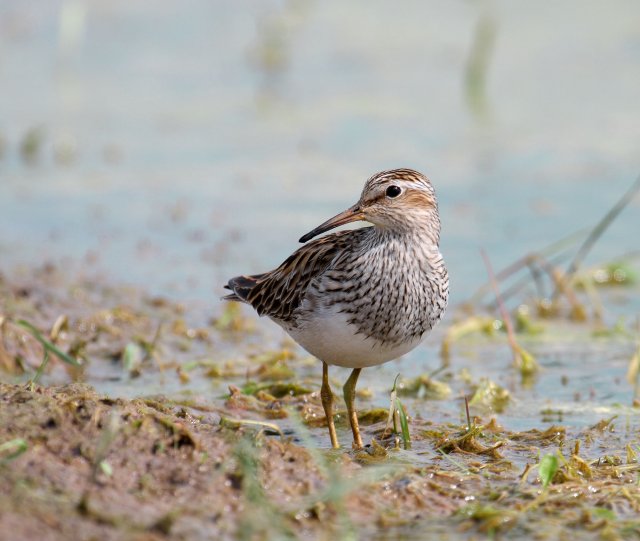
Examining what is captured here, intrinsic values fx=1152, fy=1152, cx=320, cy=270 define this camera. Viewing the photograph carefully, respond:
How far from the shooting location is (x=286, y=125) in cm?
1475

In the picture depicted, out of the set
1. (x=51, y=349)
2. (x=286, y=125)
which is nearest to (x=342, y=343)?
(x=51, y=349)

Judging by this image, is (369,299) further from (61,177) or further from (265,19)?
(265,19)

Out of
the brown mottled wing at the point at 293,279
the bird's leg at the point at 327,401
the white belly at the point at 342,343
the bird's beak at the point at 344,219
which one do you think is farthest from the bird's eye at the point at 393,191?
the bird's leg at the point at 327,401

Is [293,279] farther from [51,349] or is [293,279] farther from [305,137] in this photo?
[305,137]

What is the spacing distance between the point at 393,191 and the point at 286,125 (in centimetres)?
805

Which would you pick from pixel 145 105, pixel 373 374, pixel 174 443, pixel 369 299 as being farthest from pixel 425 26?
pixel 174 443

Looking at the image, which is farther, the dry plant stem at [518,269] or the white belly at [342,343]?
the dry plant stem at [518,269]

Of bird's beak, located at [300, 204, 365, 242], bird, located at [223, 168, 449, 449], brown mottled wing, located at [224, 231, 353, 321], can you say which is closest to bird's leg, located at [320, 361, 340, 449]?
bird, located at [223, 168, 449, 449]

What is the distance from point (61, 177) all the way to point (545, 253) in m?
5.78

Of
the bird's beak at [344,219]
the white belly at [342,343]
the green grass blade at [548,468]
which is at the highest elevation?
the bird's beak at [344,219]

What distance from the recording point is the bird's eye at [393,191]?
6867 millimetres

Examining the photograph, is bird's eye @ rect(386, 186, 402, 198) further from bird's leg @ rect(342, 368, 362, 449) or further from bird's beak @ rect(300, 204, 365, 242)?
bird's leg @ rect(342, 368, 362, 449)

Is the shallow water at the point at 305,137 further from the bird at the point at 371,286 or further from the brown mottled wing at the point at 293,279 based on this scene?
the bird at the point at 371,286

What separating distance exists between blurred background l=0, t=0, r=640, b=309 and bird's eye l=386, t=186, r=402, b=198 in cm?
406
